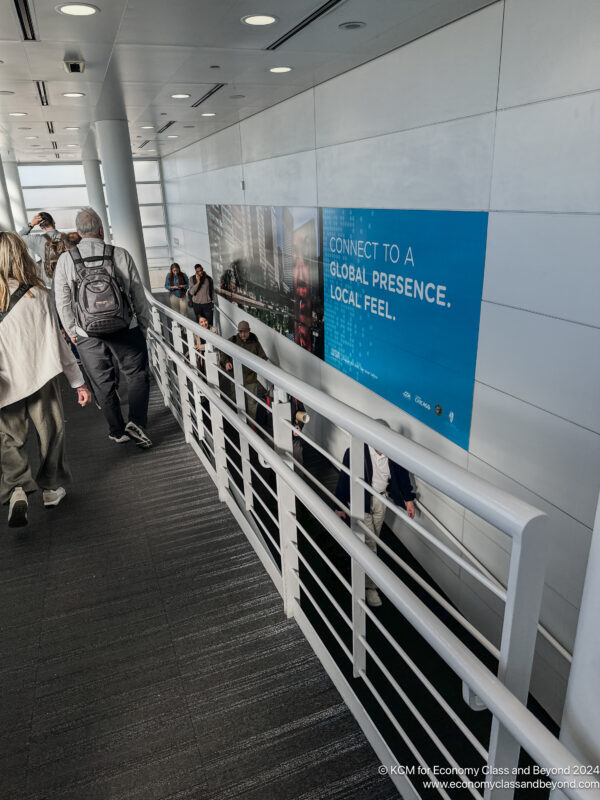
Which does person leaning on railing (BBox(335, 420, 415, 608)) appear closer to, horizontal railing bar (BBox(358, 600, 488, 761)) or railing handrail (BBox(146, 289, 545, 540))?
railing handrail (BBox(146, 289, 545, 540))

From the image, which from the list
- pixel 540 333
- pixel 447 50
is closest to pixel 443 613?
pixel 540 333

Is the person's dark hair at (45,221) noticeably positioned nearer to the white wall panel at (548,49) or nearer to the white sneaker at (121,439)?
the white sneaker at (121,439)

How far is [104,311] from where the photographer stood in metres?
3.93

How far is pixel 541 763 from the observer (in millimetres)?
911

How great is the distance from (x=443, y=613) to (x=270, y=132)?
577 cm

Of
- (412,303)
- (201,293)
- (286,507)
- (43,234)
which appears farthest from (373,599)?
(201,293)

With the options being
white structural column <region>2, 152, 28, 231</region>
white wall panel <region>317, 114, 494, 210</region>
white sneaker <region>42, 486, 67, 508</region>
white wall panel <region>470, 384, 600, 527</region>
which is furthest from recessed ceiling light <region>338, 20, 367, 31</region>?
white structural column <region>2, 152, 28, 231</region>

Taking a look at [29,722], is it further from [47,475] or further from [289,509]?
[47,475]

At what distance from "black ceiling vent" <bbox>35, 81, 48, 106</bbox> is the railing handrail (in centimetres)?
470

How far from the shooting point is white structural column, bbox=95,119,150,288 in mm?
7094

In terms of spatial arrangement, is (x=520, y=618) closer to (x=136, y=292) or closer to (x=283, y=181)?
(x=136, y=292)

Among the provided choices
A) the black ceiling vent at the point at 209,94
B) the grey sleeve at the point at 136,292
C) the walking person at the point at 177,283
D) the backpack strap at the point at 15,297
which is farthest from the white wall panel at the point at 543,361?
the walking person at the point at 177,283

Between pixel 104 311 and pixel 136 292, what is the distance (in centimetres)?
32

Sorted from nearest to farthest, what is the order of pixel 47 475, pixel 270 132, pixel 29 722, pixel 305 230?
pixel 29 722, pixel 47 475, pixel 305 230, pixel 270 132
